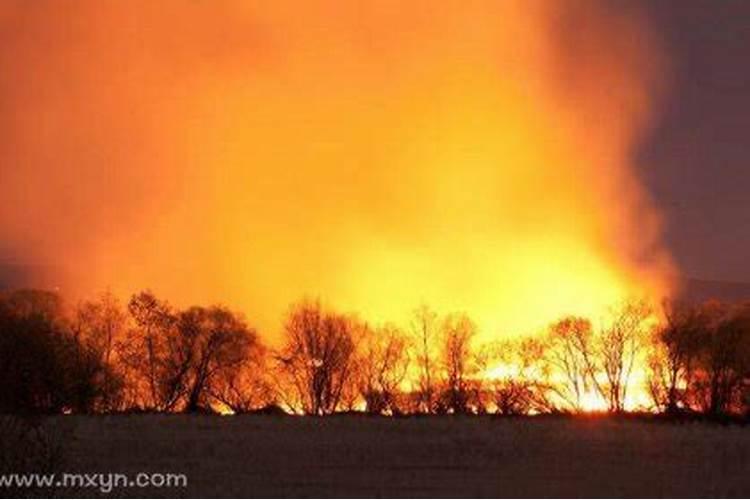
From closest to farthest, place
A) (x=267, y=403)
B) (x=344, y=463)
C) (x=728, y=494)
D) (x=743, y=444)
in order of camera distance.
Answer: (x=728, y=494) → (x=344, y=463) → (x=743, y=444) → (x=267, y=403)

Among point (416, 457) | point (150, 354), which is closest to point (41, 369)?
point (416, 457)


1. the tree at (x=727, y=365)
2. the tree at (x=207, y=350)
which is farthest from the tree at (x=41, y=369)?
the tree at (x=727, y=365)

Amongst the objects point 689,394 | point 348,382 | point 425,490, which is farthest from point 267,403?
point 425,490

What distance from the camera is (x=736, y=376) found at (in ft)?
279

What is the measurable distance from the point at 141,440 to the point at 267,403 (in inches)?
2324

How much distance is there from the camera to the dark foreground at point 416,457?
27531mm

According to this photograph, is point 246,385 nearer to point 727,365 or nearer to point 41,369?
point 727,365

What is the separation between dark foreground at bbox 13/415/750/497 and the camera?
Answer: 90.3ft

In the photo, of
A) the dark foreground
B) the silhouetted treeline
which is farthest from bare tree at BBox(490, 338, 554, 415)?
the dark foreground

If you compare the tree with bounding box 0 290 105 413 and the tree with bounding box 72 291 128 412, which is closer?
the tree with bounding box 0 290 105 413

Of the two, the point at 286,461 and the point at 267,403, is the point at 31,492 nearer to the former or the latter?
the point at 286,461

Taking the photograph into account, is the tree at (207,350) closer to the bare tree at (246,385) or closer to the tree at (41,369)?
the bare tree at (246,385)

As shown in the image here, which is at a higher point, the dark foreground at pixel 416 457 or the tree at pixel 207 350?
the tree at pixel 207 350

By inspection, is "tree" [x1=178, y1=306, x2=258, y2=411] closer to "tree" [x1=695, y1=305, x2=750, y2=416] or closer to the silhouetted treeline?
the silhouetted treeline
